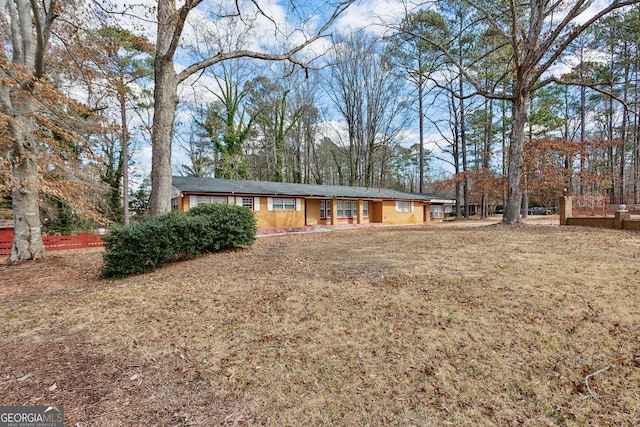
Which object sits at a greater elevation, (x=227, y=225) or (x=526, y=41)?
(x=526, y=41)

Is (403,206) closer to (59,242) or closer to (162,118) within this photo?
(162,118)

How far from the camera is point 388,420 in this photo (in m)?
1.89

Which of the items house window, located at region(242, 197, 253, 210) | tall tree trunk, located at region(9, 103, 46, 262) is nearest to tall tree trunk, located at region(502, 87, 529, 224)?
house window, located at region(242, 197, 253, 210)

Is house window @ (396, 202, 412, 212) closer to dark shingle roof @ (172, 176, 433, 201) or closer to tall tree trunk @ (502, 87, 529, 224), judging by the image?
dark shingle roof @ (172, 176, 433, 201)

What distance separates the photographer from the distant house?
14942mm

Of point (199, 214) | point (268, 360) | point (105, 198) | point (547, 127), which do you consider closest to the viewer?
point (268, 360)

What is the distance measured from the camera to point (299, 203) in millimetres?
18266

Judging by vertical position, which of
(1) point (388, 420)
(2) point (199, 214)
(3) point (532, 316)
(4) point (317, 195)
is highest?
(4) point (317, 195)

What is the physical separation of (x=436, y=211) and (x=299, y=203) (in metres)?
16.8

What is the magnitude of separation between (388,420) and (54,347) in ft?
11.0

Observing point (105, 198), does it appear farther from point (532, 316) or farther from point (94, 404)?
point (532, 316)

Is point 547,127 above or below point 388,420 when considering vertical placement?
above

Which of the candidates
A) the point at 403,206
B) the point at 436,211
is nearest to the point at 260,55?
the point at 403,206

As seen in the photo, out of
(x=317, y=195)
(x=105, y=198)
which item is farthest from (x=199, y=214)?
(x=105, y=198)
